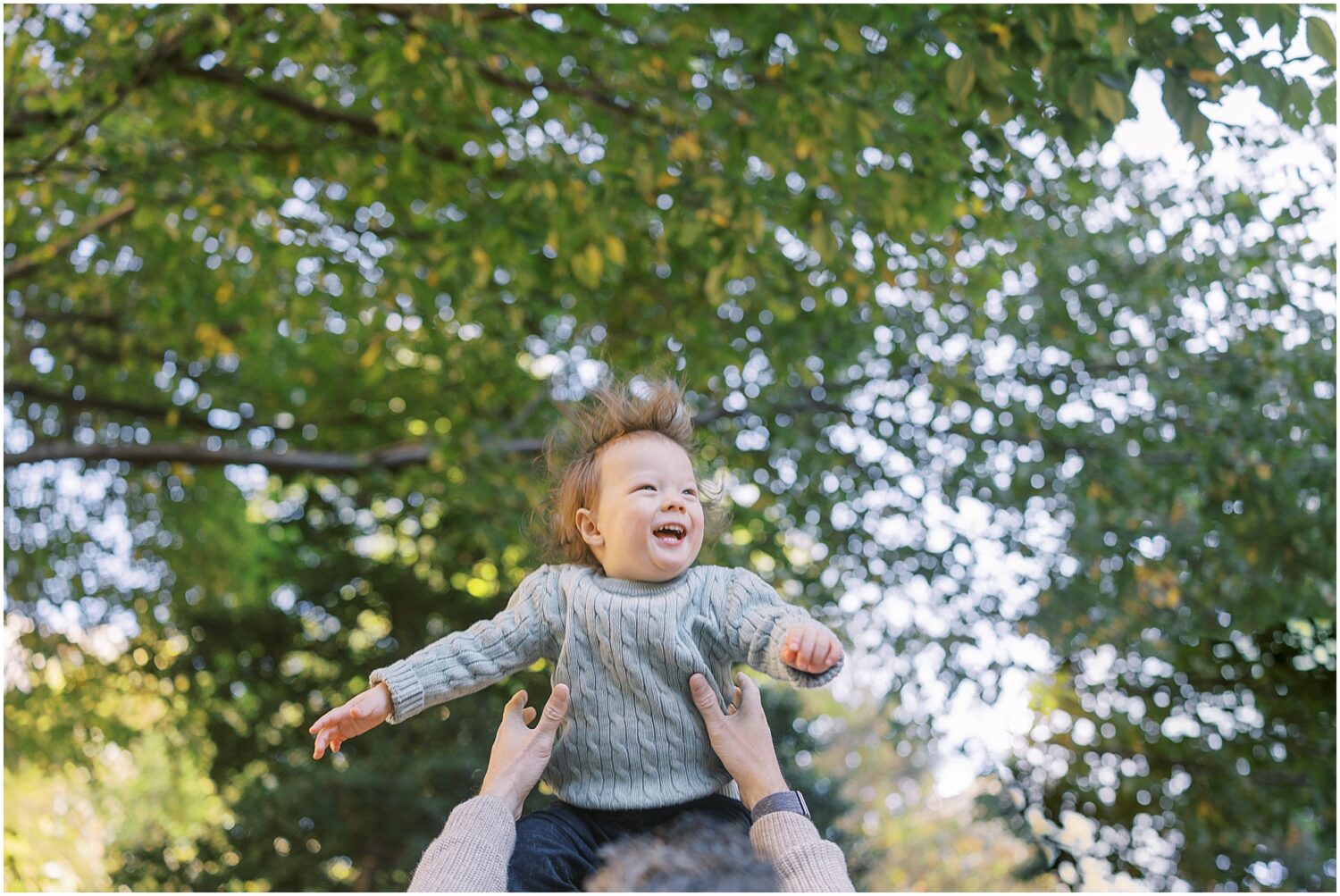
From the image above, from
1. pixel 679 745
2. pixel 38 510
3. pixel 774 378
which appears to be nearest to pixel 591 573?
pixel 679 745

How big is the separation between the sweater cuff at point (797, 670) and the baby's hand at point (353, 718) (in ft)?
1.92

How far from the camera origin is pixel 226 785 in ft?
29.6

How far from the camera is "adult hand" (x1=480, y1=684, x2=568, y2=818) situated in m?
1.83

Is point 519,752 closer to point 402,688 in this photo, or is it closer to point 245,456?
point 402,688

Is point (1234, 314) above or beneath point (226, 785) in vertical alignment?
above

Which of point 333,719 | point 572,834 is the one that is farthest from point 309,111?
point 572,834

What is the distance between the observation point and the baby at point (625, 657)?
1869mm

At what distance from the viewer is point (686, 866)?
1434 mm

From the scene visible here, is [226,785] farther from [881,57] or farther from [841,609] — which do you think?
[881,57]

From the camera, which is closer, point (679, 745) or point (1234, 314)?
point (679, 745)

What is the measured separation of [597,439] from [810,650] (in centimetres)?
59

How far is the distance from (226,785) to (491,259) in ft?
18.0

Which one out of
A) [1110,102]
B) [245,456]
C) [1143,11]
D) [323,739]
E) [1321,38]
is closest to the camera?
[323,739]

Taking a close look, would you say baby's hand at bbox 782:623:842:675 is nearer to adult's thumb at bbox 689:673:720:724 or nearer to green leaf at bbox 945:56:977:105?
adult's thumb at bbox 689:673:720:724
